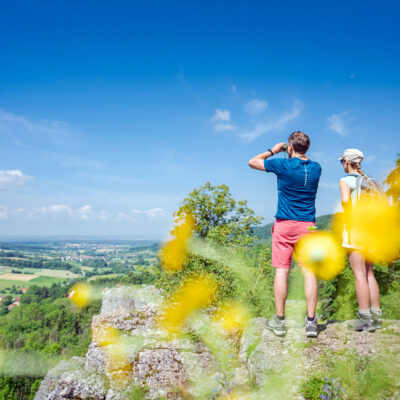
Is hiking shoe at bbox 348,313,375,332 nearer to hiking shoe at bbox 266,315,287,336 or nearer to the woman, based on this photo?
the woman

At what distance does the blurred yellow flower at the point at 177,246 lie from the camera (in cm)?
858

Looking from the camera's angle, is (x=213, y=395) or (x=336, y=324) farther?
(x=336, y=324)

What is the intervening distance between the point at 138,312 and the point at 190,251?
87.9 inches

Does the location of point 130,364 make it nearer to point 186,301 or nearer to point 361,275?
point 186,301

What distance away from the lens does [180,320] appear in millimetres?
6855

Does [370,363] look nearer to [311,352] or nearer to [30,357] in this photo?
[311,352]

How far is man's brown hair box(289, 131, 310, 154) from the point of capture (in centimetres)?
395

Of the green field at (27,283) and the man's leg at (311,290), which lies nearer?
the man's leg at (311,290)

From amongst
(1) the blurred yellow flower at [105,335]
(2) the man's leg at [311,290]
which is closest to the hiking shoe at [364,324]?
(2) the man's leg at [311,290]

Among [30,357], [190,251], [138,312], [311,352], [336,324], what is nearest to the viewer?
[311,352]

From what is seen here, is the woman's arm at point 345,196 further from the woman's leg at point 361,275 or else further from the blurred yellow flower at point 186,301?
the blurred yellow flower at point 186,301

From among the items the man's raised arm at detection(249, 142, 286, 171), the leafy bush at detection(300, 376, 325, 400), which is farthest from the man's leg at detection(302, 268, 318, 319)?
the man's raised arm at detection(249, 142, 286, 171)

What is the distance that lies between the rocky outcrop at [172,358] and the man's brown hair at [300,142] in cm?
263

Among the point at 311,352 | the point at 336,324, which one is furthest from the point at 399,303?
the point at 311,352
